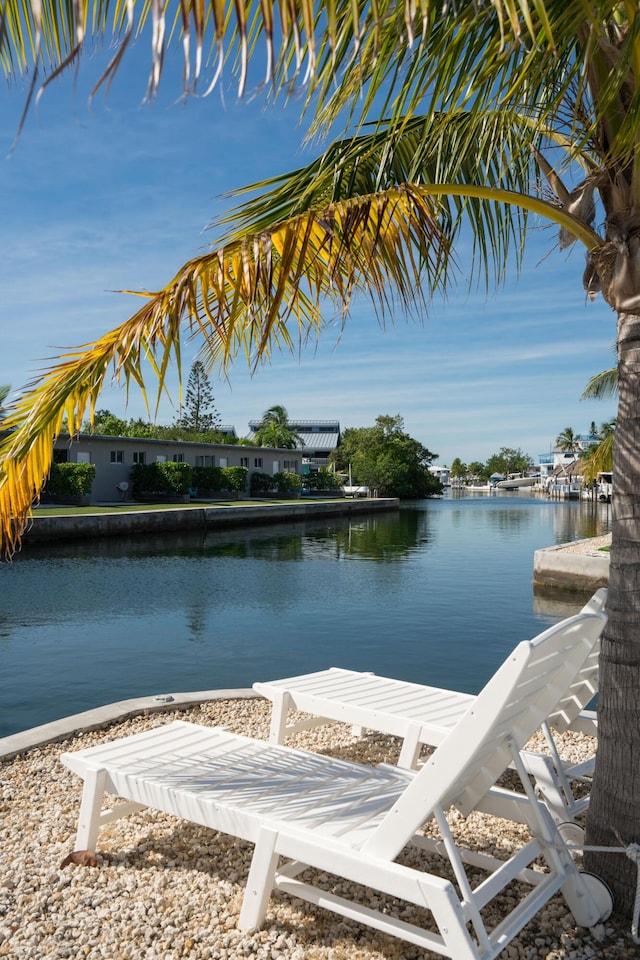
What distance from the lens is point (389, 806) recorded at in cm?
299

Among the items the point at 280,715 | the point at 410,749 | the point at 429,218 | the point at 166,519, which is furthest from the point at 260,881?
the point at 166,519

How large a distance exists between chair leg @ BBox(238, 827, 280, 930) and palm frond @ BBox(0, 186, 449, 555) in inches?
65.8

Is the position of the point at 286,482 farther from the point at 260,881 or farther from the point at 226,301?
the point at 260,881

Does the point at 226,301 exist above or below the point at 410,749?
above

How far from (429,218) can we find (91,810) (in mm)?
2978

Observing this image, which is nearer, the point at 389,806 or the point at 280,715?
the point at 389,806

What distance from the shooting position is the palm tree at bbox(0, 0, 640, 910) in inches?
94.3

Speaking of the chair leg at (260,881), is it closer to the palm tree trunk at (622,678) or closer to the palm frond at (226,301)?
the palm tree trunk at (622,678)

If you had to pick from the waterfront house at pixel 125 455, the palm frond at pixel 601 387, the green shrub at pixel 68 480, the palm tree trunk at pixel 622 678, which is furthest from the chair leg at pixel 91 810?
the green shrub at pixel 68 480

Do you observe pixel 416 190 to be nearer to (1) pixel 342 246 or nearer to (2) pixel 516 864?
(1) pixel 342 246

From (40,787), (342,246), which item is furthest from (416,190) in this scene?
(40,787)

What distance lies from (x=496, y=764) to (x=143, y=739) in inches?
73.5

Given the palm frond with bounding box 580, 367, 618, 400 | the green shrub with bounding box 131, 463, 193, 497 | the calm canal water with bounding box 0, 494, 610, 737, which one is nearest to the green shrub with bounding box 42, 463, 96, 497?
the green shrub with bounding box 131, 463, 193, 497

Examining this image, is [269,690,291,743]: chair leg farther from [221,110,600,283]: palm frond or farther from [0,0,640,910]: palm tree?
[221,110,600,283]: palm frond
